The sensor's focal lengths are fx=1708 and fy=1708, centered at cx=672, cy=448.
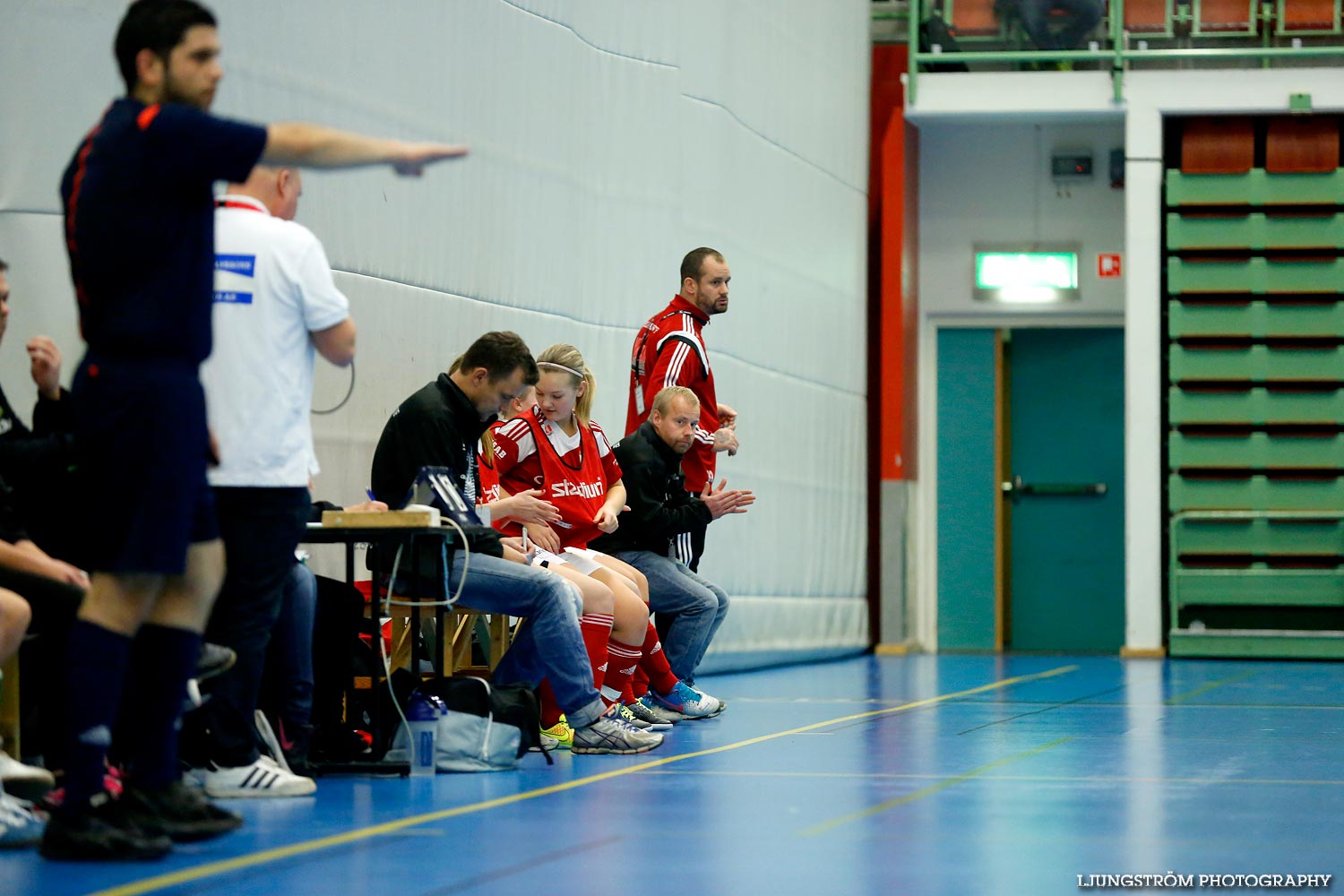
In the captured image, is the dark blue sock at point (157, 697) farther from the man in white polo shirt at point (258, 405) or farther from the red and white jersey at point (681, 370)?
the red and white jersey at point (681, 370)

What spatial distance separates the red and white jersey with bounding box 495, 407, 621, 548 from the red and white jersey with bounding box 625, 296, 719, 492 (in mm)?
811

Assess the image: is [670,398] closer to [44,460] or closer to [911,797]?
[911,797]

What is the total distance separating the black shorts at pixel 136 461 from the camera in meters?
2.89

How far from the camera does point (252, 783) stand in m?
3.75

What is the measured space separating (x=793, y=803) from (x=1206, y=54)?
847 centimetres

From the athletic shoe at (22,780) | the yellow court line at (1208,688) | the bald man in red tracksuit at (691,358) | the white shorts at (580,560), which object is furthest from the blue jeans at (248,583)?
the yellow court line at (1208,688)

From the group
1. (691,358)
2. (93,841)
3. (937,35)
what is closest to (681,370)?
(691,358)

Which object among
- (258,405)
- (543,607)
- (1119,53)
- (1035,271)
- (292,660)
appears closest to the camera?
(258,405)

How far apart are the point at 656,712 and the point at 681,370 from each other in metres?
1.31

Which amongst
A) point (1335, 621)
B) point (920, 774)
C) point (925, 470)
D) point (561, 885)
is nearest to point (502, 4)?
point (920, 774)

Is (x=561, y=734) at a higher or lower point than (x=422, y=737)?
lower

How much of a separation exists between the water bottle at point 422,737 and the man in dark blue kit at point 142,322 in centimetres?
132

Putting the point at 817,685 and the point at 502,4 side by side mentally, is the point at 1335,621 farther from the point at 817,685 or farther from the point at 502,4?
the point at 502,4

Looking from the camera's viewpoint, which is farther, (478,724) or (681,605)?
(681,605)
